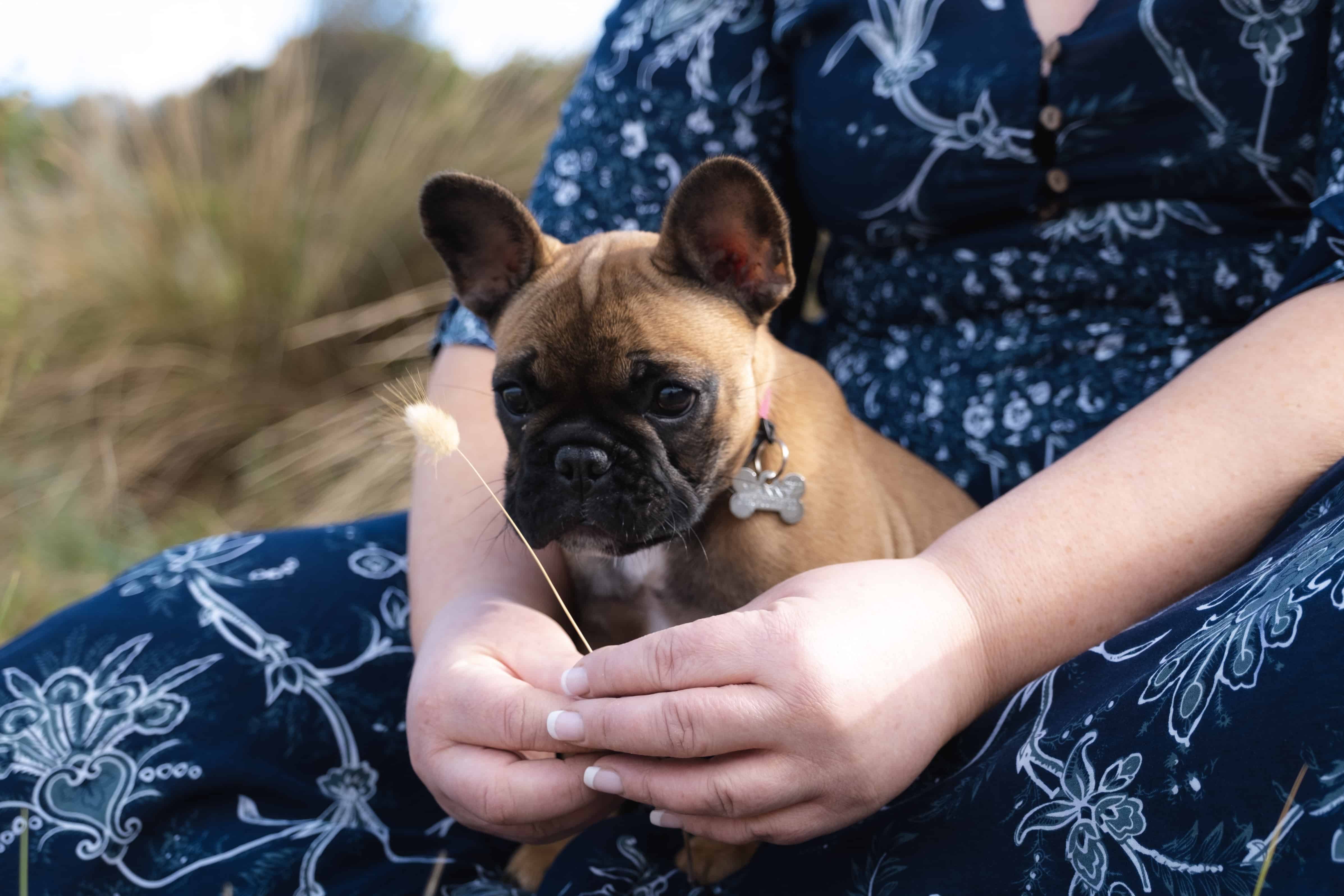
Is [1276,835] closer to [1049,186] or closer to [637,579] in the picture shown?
[637,579]

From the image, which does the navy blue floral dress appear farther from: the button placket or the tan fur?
the tan fur

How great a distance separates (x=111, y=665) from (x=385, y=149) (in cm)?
412

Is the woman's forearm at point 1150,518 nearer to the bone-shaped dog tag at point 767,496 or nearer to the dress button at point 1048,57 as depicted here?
the bone-shaped dog tag at point 767,496

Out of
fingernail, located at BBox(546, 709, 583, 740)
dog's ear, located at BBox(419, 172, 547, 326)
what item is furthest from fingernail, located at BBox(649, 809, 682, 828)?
dog's ear, located at BBox(419, 172, 547, 326)

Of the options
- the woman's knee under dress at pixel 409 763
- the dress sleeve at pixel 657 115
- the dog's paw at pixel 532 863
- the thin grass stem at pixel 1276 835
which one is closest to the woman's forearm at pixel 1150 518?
the woman's knee under dress at pixel 409 763

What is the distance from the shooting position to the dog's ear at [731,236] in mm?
1772

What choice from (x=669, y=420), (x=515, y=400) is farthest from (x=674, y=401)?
(x=515, y=400)

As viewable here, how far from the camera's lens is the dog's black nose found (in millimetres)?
1698

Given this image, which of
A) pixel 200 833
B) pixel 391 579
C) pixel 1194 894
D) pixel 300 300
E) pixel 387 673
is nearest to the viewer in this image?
pixel 1194 894

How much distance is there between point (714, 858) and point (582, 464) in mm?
702

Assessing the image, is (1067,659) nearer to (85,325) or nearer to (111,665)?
(111,665)

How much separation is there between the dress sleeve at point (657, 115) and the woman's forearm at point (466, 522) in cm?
13

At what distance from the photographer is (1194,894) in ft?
3.17

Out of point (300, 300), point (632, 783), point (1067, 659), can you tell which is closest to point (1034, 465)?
point (1067, 659)
